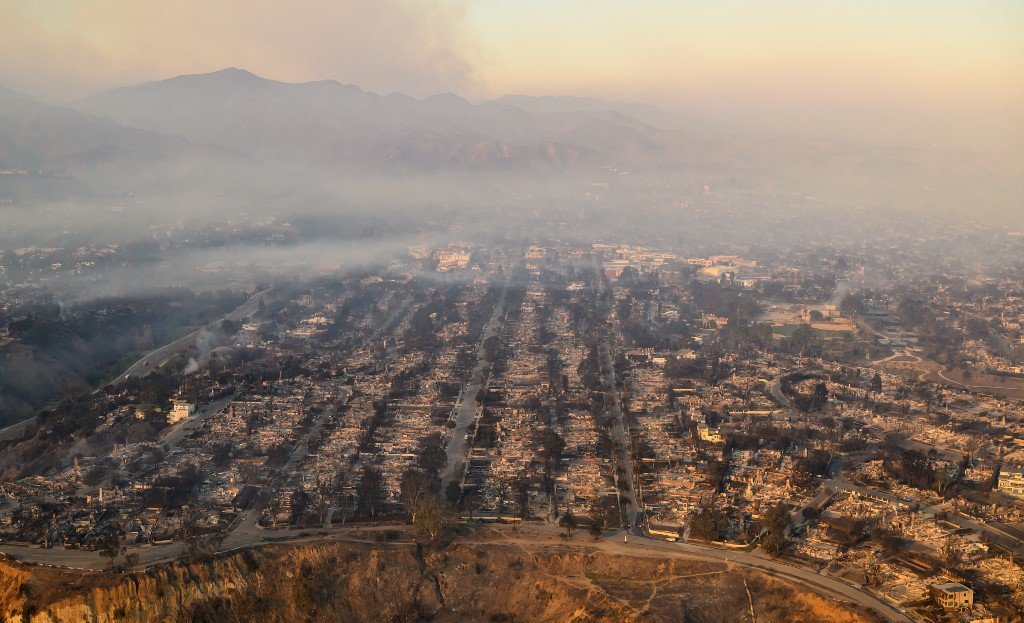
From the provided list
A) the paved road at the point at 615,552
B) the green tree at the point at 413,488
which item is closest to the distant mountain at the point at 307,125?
the green tree at the point at 413,488

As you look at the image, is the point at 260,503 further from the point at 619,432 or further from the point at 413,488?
the point at 619,432

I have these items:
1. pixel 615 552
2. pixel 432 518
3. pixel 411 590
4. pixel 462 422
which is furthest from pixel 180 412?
pixel 615 552

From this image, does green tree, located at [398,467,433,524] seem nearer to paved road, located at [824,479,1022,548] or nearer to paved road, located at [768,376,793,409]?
paved road, located at [824,479,1022,548]

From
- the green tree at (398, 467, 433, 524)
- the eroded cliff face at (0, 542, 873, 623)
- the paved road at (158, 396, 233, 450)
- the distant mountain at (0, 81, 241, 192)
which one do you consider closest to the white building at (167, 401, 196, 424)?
the paved road at (158, 396, 233, 450)

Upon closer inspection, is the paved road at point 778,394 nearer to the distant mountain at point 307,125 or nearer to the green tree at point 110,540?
the green tree at point 110,540

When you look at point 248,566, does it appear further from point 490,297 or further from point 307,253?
point 307,253

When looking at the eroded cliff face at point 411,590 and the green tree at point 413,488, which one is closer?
the eroded cliff face at point 411,590
